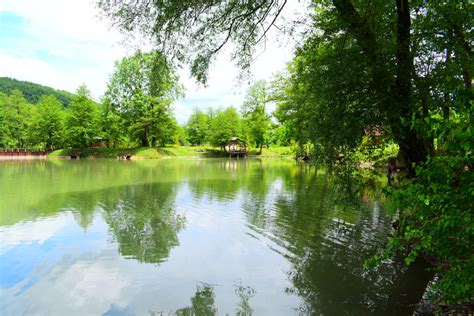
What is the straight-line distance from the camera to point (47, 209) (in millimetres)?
11516

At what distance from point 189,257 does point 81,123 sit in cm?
5269

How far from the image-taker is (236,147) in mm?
59062

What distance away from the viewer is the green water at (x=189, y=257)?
5.24 metres

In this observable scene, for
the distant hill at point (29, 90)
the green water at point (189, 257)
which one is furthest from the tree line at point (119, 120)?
the distant hill at point (29, 90)

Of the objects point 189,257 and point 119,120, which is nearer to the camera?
point 189,257

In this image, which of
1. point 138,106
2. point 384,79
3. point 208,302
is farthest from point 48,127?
point 384,79

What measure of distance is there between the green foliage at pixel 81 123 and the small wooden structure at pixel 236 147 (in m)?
23.8

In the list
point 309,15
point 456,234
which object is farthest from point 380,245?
point 309,15

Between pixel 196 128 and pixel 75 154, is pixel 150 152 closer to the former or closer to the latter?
pixel 75 154

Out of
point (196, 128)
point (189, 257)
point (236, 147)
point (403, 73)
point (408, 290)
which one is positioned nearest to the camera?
point (403, 73)

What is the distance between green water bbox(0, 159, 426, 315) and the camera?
17.2 ft

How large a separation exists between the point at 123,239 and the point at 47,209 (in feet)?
16.7

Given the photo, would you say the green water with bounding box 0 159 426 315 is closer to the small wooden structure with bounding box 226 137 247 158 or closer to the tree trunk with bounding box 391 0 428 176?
the tree trunk with bounding box 391 0 428 176

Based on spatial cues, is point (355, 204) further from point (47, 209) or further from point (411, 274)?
point (47, 209)
